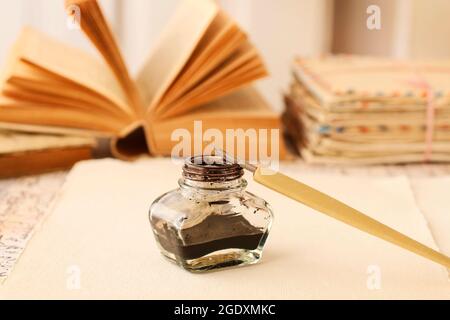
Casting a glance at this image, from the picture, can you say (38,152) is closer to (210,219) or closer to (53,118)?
(53,118)

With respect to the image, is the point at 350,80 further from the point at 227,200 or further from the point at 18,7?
the point at 18,7

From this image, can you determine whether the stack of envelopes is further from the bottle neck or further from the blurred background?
the blurred background

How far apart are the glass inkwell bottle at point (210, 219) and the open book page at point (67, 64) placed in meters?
0.48

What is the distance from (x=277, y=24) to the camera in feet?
6.49

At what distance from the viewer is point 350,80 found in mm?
1264

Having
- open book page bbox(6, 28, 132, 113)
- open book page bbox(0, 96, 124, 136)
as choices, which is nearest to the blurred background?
open book page bbox(6, 28, 132, 113)

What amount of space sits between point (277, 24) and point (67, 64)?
2.93 feet

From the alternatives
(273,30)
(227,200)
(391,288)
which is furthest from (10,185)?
(273,30)

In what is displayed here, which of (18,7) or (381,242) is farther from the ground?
(18,7)

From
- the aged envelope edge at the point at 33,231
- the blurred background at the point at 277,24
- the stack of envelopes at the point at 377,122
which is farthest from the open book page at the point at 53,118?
the blurred background at the point at 277,24

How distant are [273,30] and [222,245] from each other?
4.54 ft

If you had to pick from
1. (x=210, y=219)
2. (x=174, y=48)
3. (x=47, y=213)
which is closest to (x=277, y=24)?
(x=174, y=48)

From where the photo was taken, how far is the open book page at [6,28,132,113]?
1106mm
